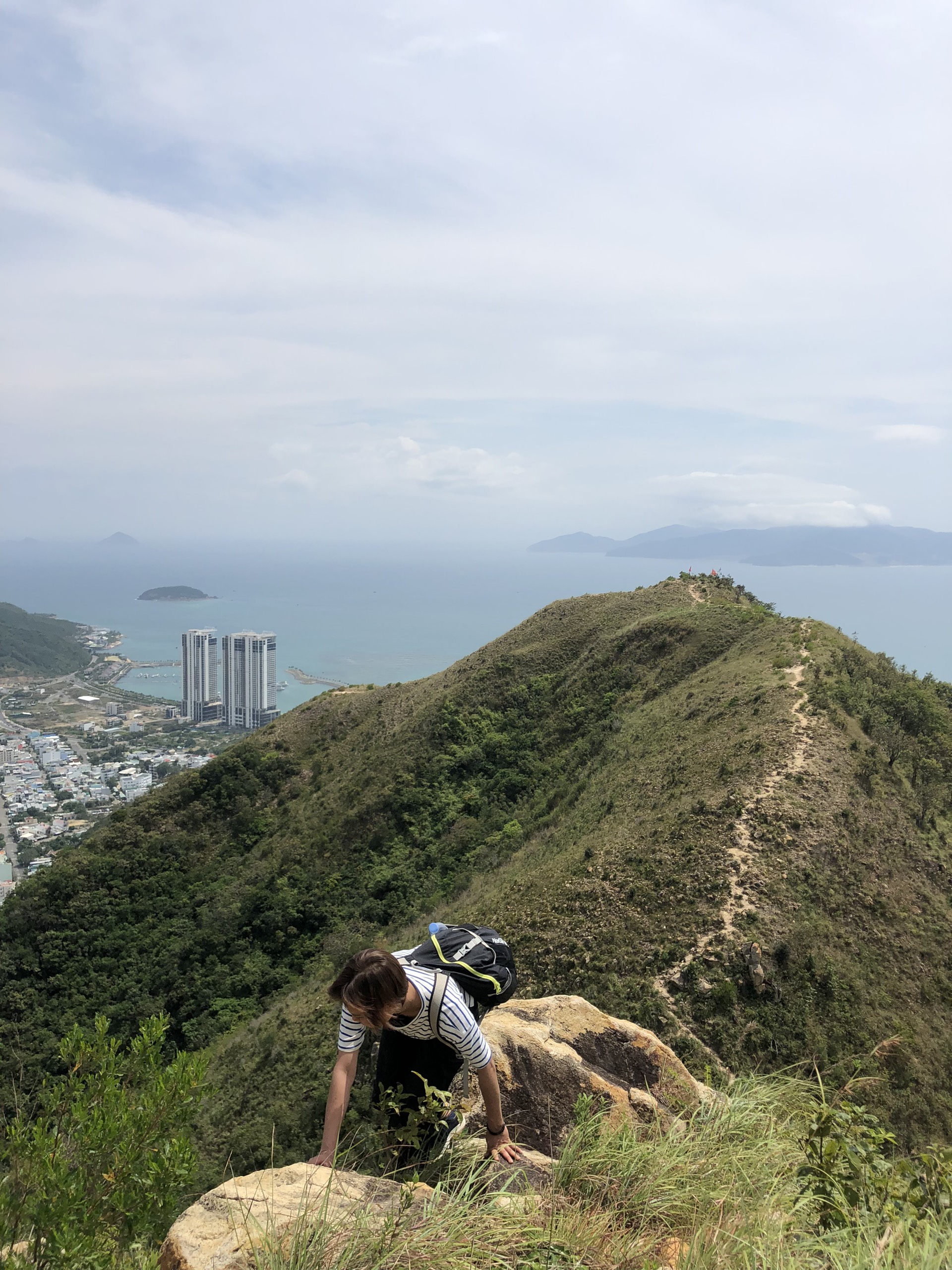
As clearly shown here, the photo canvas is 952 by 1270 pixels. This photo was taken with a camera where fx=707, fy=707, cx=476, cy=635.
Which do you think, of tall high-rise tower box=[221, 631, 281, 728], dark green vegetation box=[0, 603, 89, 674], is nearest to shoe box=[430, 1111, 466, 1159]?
tall high-rise tower box=[221, 631, 281, 728]

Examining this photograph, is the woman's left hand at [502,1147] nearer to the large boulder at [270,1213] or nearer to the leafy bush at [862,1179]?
the large boulder at [270,1213]

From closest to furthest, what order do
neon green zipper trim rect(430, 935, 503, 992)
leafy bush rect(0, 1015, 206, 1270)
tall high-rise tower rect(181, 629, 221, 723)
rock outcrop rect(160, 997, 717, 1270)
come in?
leafy bush rect(0, 1015, 206, 1270)
rock outcrop rect(160, 997, 717, 1270)
neon green zipper trim rect(430, 935, 503, 992)
tall high-rise tower rect(181, 629, 221, 723)

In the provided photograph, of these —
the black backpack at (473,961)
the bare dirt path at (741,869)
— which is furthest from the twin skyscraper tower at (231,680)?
the black backpack at (473,961)

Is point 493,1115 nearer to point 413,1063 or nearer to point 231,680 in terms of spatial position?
point 413,1063

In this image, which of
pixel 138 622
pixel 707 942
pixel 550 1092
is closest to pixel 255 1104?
pixel 707 942

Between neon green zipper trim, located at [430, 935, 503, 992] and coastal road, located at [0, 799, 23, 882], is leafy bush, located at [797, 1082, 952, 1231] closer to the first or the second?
neon green zipper trim, located at [430, 935, 503, 992]

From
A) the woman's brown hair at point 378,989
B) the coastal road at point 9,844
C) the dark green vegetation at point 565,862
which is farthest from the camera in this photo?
the coastal road at point 9,844
